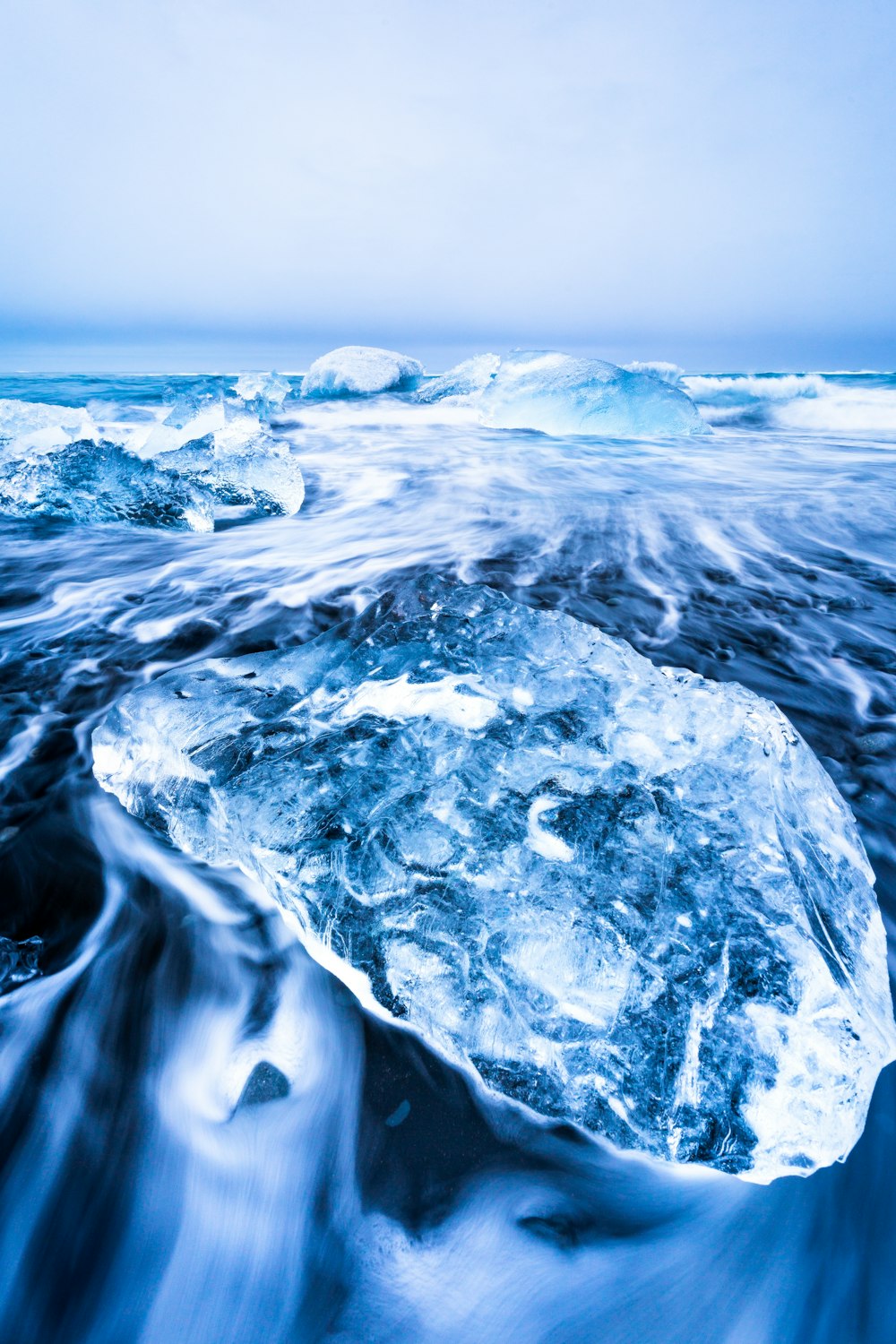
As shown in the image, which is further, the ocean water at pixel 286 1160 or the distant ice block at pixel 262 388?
the distant ice block at pixel 262 388

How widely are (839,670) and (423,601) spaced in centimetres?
202

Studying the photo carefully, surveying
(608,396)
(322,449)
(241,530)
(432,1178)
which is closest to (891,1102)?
(432,1178)

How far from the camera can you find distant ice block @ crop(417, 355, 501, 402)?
14406mm

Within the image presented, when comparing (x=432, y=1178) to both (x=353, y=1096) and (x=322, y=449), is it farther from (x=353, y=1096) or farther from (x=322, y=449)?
(x=322, y=449)

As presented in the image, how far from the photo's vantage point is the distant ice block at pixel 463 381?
567 inches

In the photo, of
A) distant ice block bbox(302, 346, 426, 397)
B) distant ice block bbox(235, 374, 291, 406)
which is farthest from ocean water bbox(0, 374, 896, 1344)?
distant ice block bbox(302, 346, 426, 397)

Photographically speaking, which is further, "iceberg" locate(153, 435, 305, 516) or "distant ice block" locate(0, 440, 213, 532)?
"iceberg" locate(153, 435, 305, 516)

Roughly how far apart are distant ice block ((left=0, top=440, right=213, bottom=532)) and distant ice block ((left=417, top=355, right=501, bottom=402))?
1153 cm

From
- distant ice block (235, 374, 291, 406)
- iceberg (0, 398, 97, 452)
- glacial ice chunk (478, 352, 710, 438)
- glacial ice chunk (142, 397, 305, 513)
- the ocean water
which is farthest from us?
distant ice block (235, 374, 291, 406)

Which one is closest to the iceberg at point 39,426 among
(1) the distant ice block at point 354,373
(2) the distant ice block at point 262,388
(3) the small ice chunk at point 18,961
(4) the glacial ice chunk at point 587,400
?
(2) the distant ice block at point 262,388

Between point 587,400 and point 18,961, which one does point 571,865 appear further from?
point 587,400

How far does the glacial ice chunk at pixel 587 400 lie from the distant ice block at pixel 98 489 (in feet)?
22.5

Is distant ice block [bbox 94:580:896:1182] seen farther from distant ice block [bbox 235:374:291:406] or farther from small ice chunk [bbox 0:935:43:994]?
distant ice block [bbox 235:374:291:406]

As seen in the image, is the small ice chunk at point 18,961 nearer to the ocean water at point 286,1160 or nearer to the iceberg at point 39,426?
the ocean water at point 286,1160
